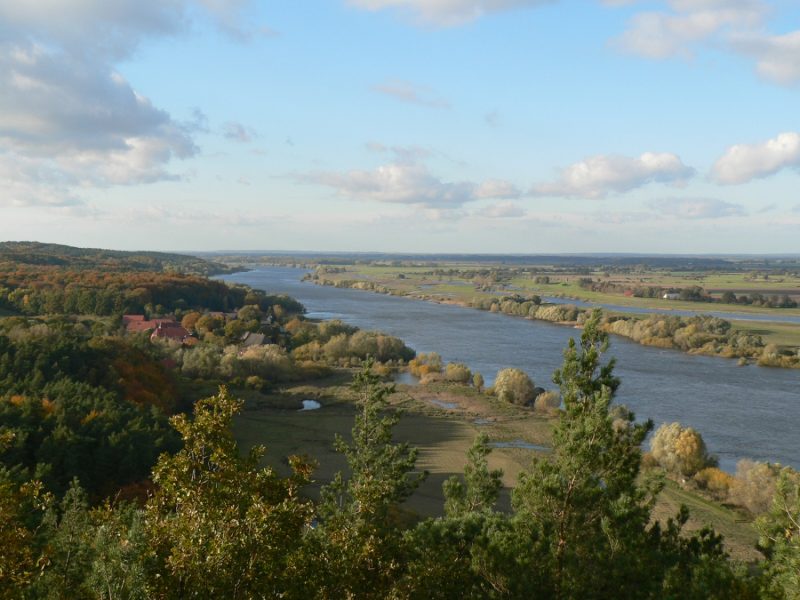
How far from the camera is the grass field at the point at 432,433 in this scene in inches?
1059

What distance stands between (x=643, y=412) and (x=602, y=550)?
33292 millimetres

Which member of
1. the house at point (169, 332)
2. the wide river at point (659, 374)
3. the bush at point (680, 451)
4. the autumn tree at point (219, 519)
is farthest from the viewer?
the house at point (169, 332)

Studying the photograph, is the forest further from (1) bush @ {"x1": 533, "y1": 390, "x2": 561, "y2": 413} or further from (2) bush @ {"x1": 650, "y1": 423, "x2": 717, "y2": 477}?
(1) bush @ {"x1": 533, "y1": 390, "x2": 561, "y2": 413}

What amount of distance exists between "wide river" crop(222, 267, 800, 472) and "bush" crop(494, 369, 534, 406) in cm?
354

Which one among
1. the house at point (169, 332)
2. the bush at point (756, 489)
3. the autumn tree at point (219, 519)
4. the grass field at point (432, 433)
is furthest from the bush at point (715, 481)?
the house at point (169, 332)

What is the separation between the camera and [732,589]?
9.70 m

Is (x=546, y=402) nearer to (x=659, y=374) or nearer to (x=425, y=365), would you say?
(x=425, y=365)

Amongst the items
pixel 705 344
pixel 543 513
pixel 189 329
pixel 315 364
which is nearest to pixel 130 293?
pixel 189 329

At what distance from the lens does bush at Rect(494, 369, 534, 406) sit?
46122 millimetres

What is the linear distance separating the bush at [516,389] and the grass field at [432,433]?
101 cm

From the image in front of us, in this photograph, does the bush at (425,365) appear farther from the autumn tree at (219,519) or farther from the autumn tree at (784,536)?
the autumn tree at (219,519)

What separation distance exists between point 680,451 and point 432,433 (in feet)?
46.4

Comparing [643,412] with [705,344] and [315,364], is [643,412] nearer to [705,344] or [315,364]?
[315,364]

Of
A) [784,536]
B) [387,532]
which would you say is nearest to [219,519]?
[387,532]
